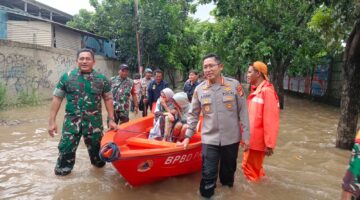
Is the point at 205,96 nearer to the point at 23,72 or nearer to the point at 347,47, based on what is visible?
the point at 347,47

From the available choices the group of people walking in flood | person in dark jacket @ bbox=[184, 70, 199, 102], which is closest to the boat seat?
the group of people walking in flood

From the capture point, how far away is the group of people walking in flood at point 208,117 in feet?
12.5

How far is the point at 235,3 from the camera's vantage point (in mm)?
11000

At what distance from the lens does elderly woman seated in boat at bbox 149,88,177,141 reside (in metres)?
5.15

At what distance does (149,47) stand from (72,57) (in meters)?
5.40

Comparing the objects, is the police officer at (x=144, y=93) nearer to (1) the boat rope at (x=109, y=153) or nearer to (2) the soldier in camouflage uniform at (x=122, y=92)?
(2) the soldier in camouflage uniform at (x=122, y=92)

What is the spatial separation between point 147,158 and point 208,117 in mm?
856

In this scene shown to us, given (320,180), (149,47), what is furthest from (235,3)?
(149,47)

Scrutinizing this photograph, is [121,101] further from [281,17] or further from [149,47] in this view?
[149,47]

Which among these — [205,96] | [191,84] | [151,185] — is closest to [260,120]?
[205,96]

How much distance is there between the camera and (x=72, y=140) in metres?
4.41

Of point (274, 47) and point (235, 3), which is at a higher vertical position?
point (235, 3)

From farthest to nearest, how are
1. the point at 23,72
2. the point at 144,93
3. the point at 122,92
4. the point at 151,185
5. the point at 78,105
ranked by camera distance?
1. the point at 23,72
2. the point at 144,93
3. the point at 122,92
4. the point at 151,185
5. the point at 78,105

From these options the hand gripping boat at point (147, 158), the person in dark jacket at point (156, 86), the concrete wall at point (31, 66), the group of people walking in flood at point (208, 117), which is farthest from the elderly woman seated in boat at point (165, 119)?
the concrete wall at point (31, 66)
